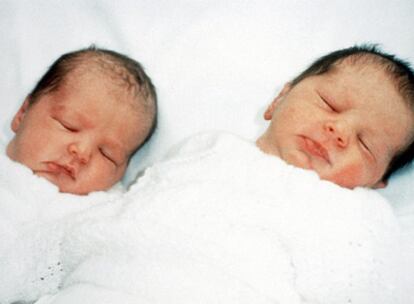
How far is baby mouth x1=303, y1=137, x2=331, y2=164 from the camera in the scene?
1148 millimetres

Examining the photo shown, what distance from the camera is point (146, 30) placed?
1.59 metres

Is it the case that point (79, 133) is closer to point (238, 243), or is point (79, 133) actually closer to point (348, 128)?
point (238, 243)

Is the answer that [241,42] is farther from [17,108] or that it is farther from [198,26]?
[17,108]

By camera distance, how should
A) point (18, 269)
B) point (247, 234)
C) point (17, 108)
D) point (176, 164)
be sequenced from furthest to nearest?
point (17, 108) < point (176, 164) < point (18, 269) < point (247, 234)

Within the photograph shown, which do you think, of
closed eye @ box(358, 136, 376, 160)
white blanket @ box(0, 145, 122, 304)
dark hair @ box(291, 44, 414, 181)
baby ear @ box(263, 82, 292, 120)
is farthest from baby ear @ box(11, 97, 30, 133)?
closed eye @ box(358, 136, 376, 160)

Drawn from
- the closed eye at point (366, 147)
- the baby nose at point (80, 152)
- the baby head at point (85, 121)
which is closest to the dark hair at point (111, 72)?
the baby head at point (85, 121)

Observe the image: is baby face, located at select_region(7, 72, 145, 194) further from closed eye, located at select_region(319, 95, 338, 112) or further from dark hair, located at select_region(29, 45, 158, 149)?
closed eye, located at select_region(319, 95, 338, 112)

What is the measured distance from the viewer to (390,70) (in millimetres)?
1206

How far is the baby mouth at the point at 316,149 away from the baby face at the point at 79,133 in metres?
0.51

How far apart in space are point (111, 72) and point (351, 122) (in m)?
0.71

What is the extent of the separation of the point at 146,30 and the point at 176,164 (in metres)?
0.63

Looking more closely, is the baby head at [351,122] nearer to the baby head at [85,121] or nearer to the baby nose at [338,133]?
the baby nose at [338,133]

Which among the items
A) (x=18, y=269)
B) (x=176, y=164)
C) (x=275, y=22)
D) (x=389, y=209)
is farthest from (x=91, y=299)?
(x=275, y=22)

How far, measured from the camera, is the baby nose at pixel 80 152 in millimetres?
1232
